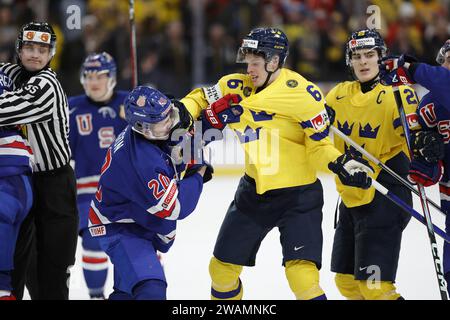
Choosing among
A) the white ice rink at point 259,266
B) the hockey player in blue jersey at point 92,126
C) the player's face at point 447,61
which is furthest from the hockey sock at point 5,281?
the player's face at point 447,61

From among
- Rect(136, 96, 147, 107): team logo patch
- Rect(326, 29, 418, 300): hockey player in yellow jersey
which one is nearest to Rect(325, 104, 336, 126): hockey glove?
Rect(326, 29, 418, 300): hockey player in yellow jersey

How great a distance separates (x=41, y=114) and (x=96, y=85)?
124 cm

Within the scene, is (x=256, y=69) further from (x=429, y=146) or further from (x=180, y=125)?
(x=429, y=146)

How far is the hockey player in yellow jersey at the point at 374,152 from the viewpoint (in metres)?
3.67

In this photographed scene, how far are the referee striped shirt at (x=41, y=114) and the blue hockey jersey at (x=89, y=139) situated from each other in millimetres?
920

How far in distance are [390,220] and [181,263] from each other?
162 cm

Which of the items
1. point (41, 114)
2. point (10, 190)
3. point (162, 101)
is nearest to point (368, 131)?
point (162, 101)

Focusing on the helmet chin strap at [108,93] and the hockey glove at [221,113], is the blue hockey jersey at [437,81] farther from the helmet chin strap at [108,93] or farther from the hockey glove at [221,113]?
the helmet chin strap at [108,93]

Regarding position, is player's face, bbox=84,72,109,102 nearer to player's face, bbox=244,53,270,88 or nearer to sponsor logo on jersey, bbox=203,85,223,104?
sponsor logo on jersey, bbox=203,85,223,104

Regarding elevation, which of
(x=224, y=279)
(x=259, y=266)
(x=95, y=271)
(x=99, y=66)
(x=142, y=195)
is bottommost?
(x=259, y=266)

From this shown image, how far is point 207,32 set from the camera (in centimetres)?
752

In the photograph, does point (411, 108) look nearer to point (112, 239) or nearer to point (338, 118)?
point (338, 118)

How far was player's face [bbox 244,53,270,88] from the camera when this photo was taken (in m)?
3.59

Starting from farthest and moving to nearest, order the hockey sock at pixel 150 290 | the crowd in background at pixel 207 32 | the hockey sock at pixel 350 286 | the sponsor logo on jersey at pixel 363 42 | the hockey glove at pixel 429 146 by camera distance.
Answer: the crowd in background at pixel 207 32 < the hockey sock at pixel 350 286 < the sponsor logo on jersey at pixel 363 42 < the hockey glove at pixel 429 146 < the hockey sock at pixel 150 290
